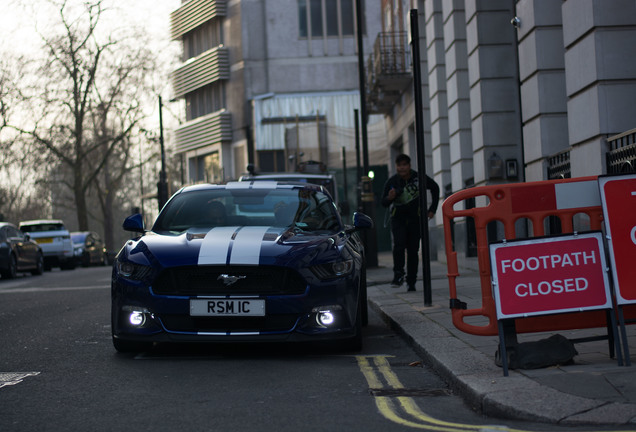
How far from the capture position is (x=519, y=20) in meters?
13.9

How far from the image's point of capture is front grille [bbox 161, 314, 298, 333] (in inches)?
283

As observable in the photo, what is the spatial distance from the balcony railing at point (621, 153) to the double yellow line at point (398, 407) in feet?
12.4

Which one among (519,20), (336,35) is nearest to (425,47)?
(519,20)

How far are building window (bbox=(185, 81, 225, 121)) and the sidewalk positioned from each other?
45355 millimetres

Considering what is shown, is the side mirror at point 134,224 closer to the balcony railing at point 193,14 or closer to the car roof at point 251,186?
the car roof at point 251,186

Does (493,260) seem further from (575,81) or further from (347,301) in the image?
(575,81)

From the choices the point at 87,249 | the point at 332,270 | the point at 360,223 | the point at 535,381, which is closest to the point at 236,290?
the point at 332,270

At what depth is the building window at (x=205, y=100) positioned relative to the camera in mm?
52656

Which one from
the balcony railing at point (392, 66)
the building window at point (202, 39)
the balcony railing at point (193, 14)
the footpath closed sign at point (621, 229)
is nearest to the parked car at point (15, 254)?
the balcony railing at point (392, 66)

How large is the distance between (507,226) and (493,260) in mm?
281

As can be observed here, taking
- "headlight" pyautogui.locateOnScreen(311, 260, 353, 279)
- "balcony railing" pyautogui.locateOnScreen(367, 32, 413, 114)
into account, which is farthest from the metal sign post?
"balcony railing" pyautogui.locateOnScreen(367, 32, 413, 114)

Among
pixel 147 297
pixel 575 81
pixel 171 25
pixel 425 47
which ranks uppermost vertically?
pixel 171 25

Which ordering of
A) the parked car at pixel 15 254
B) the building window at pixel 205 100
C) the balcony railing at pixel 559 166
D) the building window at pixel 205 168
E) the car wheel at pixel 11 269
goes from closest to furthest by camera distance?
the balcony railing at pixel 559 166, the parked car at pixel 15 254, the car wheel at pixel 11 269, the building window at pixel 205 100, the building window at pixel 205 168

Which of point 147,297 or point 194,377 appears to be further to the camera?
point 147,297
